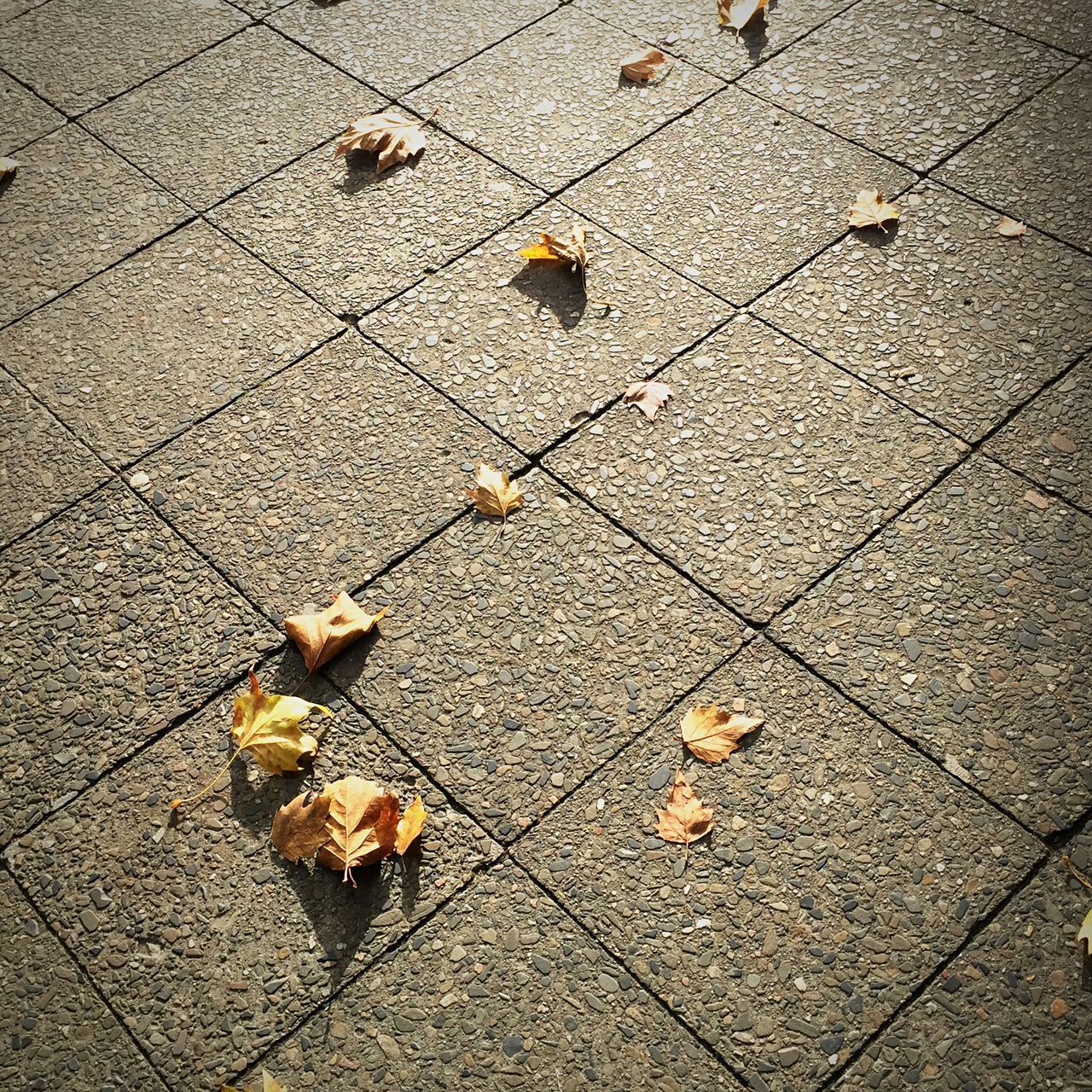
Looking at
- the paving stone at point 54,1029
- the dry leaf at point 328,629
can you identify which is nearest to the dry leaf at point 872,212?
the dry leaf at point 328,629

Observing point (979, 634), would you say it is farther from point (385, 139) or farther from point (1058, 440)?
point (385, 139)

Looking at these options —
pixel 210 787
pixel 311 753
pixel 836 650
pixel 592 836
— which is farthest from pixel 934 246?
pixel 210 787

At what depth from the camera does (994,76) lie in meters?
3.99

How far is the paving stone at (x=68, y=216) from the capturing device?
12.1 feet

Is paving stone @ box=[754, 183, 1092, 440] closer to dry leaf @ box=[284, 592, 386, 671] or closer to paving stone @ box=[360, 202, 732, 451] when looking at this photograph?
paving stone @ box=[360, 202, 732, 451]

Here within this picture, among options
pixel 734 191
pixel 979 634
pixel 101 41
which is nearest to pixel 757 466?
pixel 979 634

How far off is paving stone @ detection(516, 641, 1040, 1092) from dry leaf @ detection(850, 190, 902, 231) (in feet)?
5.47

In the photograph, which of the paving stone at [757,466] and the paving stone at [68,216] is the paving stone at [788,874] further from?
the paving stone at [68,216]

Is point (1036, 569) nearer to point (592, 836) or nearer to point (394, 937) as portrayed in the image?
point (592, 836)

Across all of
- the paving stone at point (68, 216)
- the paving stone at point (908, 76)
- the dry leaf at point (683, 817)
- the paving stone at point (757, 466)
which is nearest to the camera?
the dry leaf at point (683, 817)

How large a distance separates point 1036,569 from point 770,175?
1.65m

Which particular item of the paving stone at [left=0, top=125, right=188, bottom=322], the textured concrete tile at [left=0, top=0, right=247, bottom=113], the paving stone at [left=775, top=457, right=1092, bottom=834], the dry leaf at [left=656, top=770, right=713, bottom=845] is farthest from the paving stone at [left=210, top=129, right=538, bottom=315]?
the dry leaf at [left=656, top=770, right=713, bottom=845]

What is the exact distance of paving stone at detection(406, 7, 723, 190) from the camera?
388 cm

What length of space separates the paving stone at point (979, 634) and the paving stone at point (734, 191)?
99 cm
